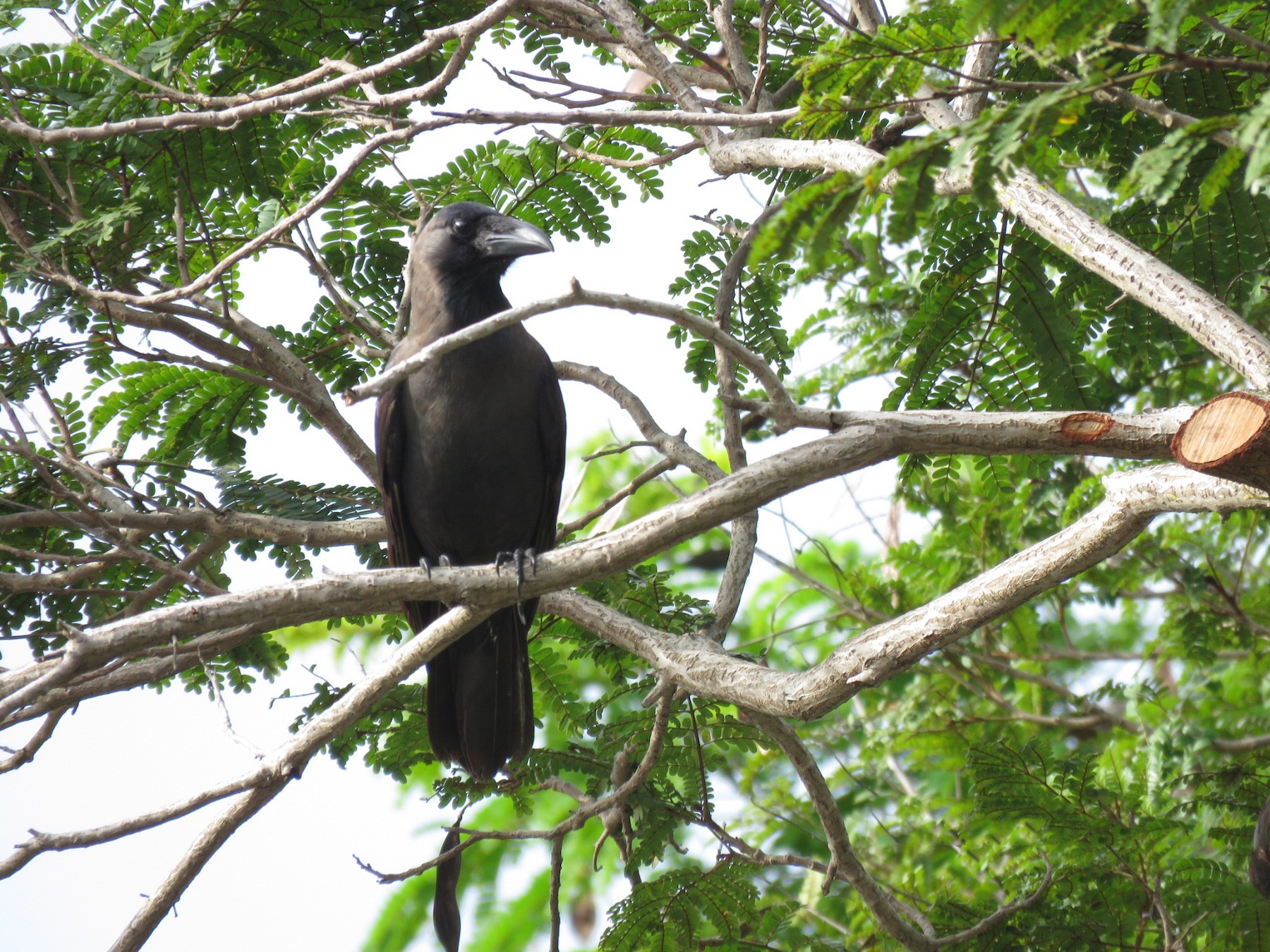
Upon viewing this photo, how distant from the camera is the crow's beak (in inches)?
178

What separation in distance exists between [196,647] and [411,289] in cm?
203

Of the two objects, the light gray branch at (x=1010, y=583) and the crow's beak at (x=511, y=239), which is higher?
the crow's beak at (x=511, y=239)

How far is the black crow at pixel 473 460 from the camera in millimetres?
4434

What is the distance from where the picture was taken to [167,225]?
441cm

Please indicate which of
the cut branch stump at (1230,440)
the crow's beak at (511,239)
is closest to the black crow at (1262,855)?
the cut branch stump at (1230,440)

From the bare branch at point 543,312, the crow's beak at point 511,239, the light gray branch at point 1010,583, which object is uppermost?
the crow's beak at point 511,239

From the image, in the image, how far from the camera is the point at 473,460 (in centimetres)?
457

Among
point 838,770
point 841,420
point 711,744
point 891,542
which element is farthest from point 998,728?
point 841,420

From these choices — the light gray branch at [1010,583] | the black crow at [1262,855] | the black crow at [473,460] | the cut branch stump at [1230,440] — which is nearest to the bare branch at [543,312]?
the light gray branch at [1010,583]

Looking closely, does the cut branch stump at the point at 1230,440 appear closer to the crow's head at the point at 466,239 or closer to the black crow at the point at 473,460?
the black crow at the point at 473,460

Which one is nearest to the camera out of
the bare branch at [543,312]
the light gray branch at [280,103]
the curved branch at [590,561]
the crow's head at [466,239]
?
the bare branch at [543,312]

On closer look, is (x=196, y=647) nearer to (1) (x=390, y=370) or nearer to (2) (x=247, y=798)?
(2) (x=247, y=798)

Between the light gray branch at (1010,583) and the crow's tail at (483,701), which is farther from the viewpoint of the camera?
the crow's tail at (483,701)

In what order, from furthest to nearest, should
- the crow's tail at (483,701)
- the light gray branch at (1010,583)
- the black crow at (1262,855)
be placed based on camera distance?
the crow's tail at (483,701), the black crow at (1262,855), the light gray branch at (1010,583)
